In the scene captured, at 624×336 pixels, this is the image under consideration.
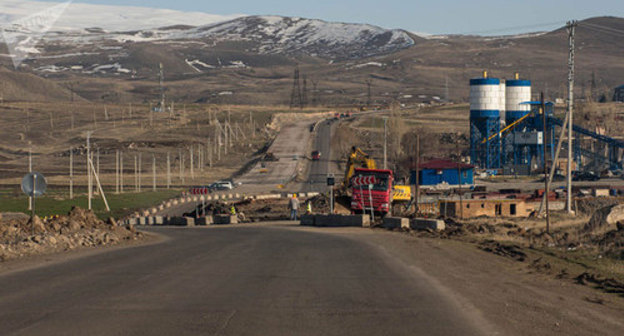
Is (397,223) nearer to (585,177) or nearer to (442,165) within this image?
(442,165)

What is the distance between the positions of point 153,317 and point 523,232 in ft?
108

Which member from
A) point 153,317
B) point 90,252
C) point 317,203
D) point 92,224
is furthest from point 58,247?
point 317,203

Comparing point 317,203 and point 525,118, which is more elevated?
point 525,118

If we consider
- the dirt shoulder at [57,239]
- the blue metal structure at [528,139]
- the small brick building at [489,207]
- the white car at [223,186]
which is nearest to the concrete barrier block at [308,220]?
the dirt shoulder at [57,239]

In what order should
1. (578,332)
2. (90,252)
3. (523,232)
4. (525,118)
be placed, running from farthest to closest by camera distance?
(525,118) < (523,232) < (90,252) < (578,332)

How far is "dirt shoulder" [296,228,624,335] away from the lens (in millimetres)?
13469

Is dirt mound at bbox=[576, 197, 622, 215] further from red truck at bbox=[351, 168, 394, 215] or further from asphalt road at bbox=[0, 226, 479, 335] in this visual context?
asphalt road at bbox=[0, 226, 479, 335]

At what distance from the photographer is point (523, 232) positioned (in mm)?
43531

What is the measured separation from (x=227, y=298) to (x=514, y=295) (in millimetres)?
5747

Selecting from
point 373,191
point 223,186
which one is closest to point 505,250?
point 373,191

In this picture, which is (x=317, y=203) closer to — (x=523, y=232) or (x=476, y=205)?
(x=476, y=205)

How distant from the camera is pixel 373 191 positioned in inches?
2096

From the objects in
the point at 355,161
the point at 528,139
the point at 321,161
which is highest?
the point at 528,139

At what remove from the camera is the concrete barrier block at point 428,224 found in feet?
134
